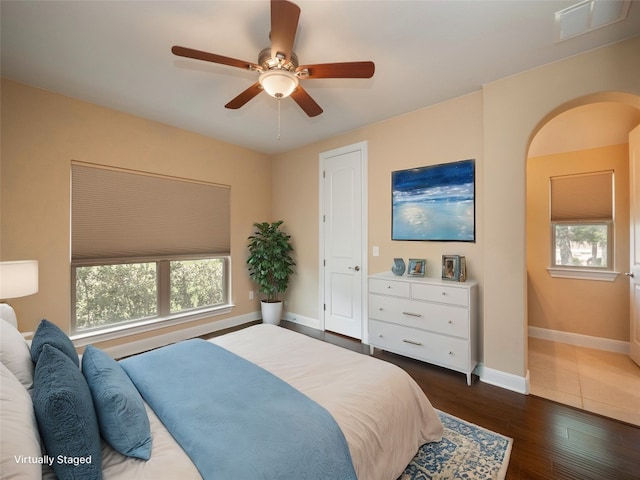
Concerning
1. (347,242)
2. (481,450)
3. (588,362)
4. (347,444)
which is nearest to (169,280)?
(347,242)

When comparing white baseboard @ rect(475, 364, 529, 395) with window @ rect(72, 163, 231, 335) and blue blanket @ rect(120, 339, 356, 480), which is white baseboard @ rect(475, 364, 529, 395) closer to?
blue blanket @ rect(120, 339, 356, 480)

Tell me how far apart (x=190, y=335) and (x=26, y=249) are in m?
1.89

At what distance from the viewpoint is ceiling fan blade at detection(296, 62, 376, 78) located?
1.70 m

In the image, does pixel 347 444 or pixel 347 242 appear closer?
pixel 347 444

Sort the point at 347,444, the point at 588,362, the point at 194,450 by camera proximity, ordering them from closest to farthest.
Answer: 1. the point at 194,450
2. the point at 347,444
3. the point at 588,362

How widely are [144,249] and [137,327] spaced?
899 mm

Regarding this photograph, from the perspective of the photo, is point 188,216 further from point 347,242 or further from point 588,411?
point 588,411

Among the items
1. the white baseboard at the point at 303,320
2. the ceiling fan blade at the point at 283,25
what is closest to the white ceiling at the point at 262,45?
the ceiling fan blade at the point at 283,25

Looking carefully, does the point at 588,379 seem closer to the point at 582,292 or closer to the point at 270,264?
the point at 582,292

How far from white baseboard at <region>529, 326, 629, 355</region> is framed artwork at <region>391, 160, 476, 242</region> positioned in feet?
6.67

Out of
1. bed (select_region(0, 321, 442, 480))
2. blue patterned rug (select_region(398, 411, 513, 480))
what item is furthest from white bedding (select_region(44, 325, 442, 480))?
blue patterned rug (select_region(398, 411, 513, 480))

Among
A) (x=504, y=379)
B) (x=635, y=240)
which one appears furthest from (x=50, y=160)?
(x=635, y=240)

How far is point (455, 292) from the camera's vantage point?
100 inches

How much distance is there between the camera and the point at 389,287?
2953mm
